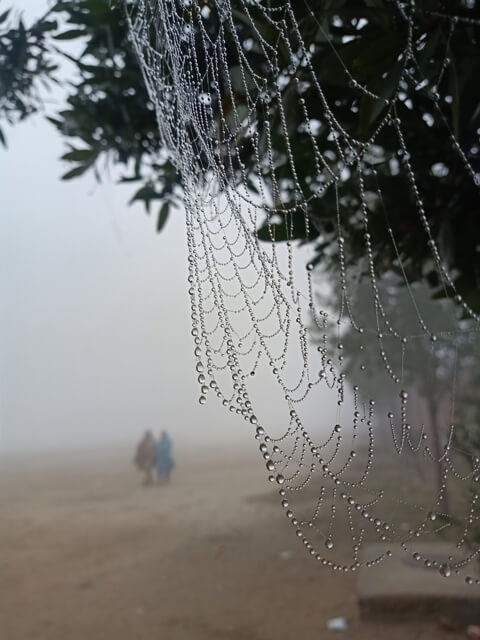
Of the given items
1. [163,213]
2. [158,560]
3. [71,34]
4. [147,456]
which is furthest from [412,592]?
[71,34]

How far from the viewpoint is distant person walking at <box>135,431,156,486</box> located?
1.05 meters

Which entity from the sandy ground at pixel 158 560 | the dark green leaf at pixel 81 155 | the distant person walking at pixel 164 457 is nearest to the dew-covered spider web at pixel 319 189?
the dark green leaf at pixel 81 155

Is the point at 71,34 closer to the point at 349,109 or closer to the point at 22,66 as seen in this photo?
the point at 22,66

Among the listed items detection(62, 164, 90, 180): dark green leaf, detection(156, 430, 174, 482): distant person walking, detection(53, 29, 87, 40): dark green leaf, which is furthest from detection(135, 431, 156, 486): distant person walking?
detection(53, 29, 87, 40): dark green leaf

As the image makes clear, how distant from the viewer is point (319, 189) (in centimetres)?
32

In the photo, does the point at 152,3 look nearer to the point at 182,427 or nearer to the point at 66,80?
the point at 66,80

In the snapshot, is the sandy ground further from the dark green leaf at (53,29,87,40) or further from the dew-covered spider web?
the dark green leaf at (53,29,87,40)

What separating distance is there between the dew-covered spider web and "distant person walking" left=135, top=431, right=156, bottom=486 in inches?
20.0

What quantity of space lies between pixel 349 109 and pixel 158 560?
2.64ft

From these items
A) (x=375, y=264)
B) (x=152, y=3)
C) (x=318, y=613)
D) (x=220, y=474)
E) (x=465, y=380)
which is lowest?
(x=318, y=613)

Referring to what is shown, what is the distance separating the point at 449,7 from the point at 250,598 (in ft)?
2.71

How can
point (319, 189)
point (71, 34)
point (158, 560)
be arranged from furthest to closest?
1. point (158, 560)
2. point (71, 34)
3. point (319, 189)

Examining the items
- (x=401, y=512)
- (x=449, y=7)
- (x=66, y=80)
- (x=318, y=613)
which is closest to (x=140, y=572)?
(x=318, y=613)

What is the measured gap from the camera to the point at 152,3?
462 mm
